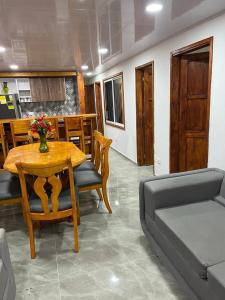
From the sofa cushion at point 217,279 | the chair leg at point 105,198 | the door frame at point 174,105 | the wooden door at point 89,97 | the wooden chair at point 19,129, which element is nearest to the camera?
the sofa cushion at point 217,279

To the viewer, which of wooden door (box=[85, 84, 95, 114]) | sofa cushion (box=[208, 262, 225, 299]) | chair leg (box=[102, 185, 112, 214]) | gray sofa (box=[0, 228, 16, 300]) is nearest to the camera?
sofa cushion (box=[208, 262, 225, 299])

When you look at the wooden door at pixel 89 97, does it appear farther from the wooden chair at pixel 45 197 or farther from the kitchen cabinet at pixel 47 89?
the wooden chair at pixel 45 197

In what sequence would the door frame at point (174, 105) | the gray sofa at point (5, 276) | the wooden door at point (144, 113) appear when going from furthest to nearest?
1. the wooden door at point (144, 113)
2. the door frame at point (174, 105)
3. the gray sofa at point (5, 276)

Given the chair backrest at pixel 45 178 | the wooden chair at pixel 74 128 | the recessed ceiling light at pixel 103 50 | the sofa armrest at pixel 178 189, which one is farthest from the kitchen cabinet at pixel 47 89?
the sofa armrest at pixel 178 189

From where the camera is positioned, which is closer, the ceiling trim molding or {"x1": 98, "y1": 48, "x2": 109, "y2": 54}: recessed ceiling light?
{"x1": 98, "y1": 48, "x2": 109, "y2": 54}: recessed ceiling light

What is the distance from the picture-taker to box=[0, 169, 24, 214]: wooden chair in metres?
2.39

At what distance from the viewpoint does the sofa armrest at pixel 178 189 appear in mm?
2078

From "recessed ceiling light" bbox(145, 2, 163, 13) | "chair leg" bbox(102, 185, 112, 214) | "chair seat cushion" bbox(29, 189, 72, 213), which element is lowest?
"chair leg" bbox(102, 185, 112, 214)

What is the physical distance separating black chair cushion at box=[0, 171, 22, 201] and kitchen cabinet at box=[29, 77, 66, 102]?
396cm

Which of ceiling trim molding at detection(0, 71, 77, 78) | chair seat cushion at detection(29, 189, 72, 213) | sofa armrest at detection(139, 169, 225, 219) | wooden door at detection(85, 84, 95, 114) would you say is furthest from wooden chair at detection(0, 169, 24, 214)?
wooden door at detection(85, 84, 95, 114)

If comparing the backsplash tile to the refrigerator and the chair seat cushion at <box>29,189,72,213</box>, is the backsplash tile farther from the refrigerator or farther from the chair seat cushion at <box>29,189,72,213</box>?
the chair seat cushion at <box>29,189,72,213</box>

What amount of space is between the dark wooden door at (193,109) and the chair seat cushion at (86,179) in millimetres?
1540

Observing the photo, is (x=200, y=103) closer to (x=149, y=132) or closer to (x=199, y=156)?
(x=199, y=156)

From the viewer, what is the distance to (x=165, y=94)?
349 centimetres
